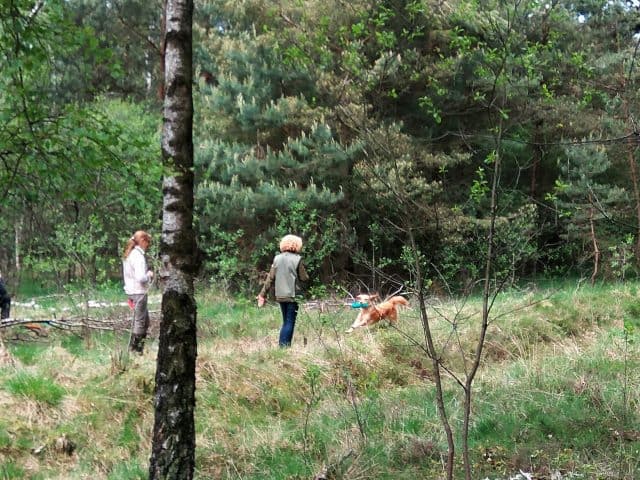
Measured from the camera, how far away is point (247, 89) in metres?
14.5

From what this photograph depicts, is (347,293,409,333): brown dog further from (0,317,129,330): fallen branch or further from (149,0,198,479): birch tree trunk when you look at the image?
(149,0,198,479): birch tree trunk

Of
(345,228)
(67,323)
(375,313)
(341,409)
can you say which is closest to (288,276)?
(345,228)

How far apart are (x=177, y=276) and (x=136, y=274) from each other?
3.95 m

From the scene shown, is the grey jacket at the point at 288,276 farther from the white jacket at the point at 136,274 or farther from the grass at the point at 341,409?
the white jacket at the point at 136,274

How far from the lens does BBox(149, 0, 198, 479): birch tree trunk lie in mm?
3391

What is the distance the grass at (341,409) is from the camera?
4090 millimetres

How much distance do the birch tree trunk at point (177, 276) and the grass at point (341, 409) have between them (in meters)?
0.85

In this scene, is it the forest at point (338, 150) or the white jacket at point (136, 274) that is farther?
the white jacket at point (136, 274)

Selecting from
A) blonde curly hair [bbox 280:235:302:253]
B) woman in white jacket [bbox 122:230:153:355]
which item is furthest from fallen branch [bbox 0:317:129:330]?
blonde curly hair [bbox 280:235:302:253]

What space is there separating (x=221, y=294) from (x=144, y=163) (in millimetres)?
9567

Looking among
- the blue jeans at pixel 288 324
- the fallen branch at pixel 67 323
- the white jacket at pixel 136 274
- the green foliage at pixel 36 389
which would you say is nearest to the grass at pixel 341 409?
the green foliage at pixel 36 389

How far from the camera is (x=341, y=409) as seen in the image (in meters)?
5.08

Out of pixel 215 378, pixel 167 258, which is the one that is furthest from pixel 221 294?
pixel 167 258

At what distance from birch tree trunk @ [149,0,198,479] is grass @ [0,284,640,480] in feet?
2.80
